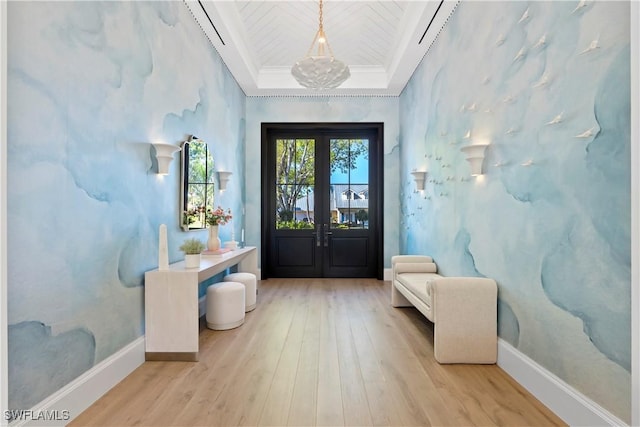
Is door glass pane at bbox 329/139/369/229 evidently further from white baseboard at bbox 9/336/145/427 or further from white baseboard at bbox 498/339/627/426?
white baseboard at bbox 9/336/145/427

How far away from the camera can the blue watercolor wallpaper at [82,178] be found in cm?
159

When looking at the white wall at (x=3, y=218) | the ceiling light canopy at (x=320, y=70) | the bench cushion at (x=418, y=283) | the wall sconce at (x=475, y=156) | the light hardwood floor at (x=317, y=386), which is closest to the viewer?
the white wall at (x=3, y=218)

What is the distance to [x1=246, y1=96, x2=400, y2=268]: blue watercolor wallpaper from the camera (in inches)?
226

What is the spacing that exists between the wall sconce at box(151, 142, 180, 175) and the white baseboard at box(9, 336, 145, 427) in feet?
4.39

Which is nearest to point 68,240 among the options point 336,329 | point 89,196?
point 89,196

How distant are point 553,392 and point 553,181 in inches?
47.3

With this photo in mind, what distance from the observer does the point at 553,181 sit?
6.40 feet

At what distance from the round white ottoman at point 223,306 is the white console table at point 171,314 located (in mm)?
695

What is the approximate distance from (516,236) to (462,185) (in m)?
1.00

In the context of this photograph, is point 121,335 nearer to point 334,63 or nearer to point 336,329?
point 336,329

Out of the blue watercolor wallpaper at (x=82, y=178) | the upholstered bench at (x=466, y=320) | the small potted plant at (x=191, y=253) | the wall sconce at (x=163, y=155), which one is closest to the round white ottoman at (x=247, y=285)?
the blue watercolor wallpaper at (x=82, y=178)

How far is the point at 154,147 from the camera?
2748mm

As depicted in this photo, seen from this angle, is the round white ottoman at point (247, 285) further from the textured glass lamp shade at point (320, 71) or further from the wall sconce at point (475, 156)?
the wall sconce at point (475, 156)

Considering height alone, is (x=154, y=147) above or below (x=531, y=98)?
below
